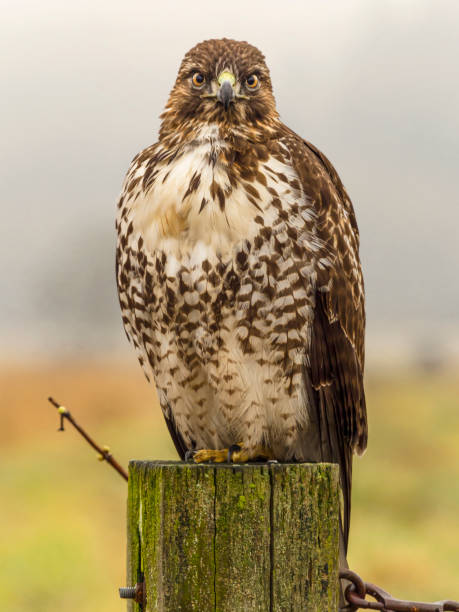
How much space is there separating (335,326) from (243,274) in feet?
→ 1.61

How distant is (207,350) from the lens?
136 inches

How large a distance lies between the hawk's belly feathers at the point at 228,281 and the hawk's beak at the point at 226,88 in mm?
157

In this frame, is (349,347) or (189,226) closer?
(189,226)

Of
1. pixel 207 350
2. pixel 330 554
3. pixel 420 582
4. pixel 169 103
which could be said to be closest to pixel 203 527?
pixel 330 554

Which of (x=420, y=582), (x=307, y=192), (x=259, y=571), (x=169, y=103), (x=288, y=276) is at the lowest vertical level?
(x=420, y=582)

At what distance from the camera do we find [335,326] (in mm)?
3523

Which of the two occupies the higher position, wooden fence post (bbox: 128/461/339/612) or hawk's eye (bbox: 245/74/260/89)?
hawk's eye (bbox: 245/74/260/89)

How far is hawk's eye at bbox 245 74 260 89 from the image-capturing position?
145 inches

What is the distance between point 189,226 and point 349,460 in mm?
1204

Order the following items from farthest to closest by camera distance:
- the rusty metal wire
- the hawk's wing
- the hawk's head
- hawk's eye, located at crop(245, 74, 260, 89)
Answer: hawk's eye, located at crop(245, 74, 260, 89), the hawk's head, the hawk's wing, the rusty metal wire

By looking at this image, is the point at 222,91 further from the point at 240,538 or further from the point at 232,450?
the point at 240,538

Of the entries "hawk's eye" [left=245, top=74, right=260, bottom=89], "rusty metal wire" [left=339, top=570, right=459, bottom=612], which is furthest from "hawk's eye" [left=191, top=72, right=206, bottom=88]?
"rusty metal wire" [left=339, top=570, right=459, bottom=612]

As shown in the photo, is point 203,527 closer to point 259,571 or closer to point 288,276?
point 259,571

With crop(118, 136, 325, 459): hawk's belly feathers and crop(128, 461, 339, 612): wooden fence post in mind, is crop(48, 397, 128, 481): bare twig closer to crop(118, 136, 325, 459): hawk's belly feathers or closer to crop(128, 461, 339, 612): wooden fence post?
crop(128, 461, 339, 612): wooden fence post
